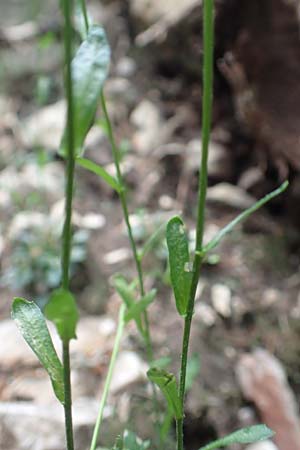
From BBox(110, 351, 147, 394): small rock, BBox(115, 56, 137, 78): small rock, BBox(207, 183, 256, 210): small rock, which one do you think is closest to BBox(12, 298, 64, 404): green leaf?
BBox(110, 351, 147, 394): small rock

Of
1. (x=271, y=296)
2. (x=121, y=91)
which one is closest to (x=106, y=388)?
(x=271, y=296)

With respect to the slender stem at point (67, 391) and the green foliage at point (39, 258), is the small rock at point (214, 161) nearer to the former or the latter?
the green foliage at point (39, 258)

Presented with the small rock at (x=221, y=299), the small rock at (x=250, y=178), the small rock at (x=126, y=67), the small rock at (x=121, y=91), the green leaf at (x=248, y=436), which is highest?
the small rock at (x=126, y=67)

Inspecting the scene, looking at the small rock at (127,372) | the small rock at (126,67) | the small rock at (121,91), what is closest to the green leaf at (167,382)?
the small rock at (127,372)

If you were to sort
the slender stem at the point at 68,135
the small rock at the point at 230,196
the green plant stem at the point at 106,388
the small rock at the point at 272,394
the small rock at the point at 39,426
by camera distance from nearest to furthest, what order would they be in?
the slender stem at the point at 68,135
the green plant stem at the point at 106,388
the small rock at the point at 39,426
the small rock at the point at 272,394
the small rock at the point at 230,196

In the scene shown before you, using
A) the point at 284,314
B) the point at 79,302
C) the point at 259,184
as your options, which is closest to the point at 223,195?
the point at 259,184

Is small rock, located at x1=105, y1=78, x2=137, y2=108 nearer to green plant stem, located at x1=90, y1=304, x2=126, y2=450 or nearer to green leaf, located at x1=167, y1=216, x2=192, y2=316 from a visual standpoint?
green plant stem, located at x1=90, y1=304, x2=126, y2=450
